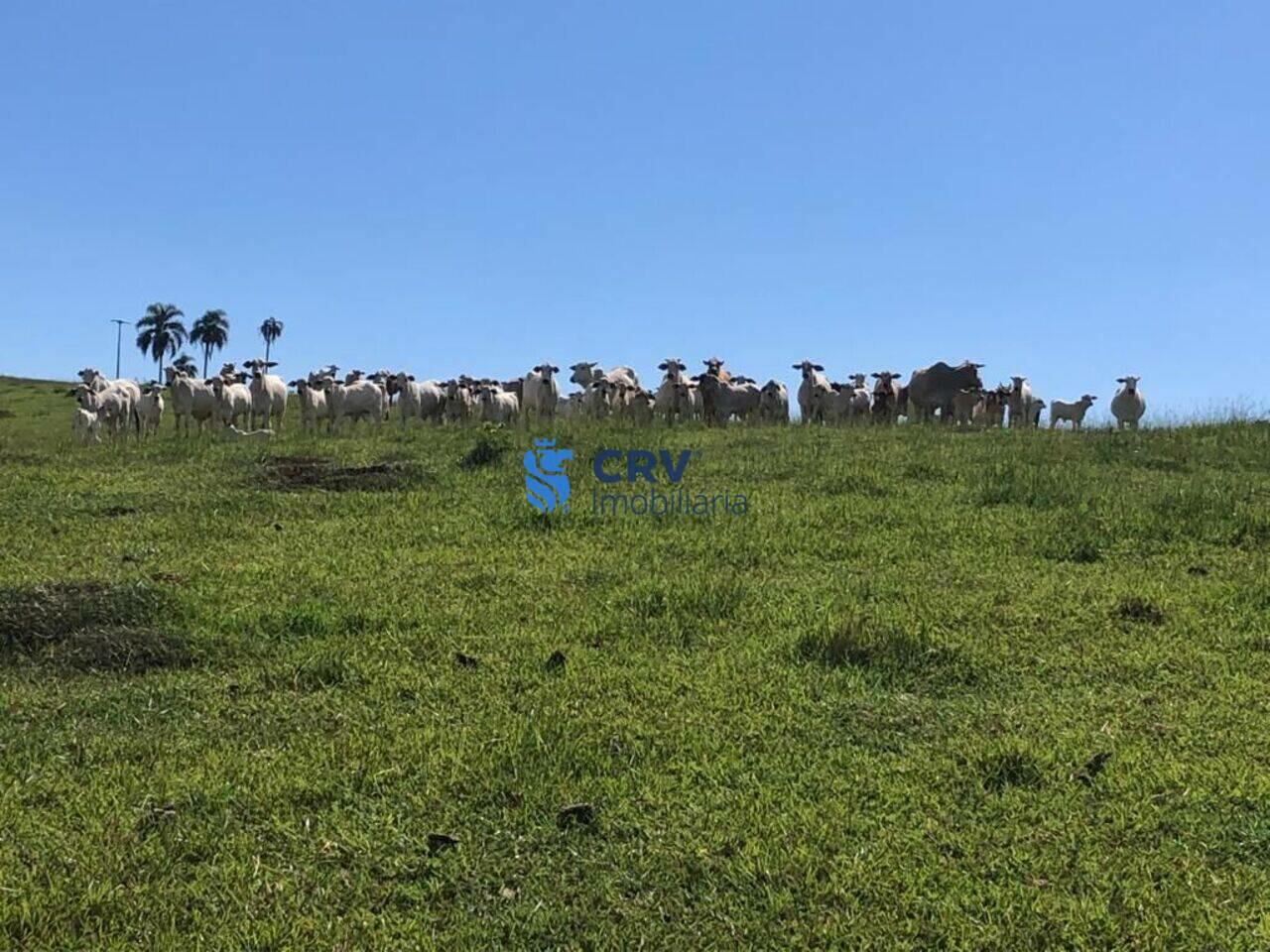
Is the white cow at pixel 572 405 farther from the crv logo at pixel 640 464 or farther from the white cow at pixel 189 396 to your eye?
the crv logo at pixel 640 464

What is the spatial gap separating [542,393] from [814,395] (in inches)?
273

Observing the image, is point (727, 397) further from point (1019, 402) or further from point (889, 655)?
point (889, 655)

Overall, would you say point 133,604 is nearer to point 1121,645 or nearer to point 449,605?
point 449,605

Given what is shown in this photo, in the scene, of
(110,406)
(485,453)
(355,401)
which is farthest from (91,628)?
(110,406)

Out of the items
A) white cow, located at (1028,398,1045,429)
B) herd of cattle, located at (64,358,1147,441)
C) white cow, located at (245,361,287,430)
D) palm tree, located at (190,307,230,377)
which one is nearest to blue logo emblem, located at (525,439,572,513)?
herd of cattle, located at (64,358,1147,441)

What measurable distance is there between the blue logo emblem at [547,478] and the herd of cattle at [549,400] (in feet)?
34.6

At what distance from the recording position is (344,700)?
18.3ft

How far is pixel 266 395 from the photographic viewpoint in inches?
1080

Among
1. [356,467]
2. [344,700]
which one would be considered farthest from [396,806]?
[356,467]

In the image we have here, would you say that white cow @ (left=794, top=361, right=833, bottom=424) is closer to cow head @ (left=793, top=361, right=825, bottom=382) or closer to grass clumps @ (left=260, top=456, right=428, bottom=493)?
cow head @ (left=793, top=361, right=825, bottom=382)

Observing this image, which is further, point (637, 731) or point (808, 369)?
point (808, 369)

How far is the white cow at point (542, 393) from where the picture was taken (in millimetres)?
27516

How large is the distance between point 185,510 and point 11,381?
173 ft

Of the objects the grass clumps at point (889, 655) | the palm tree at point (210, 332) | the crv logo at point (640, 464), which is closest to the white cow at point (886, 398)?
the crv logo at point (640, 464)
